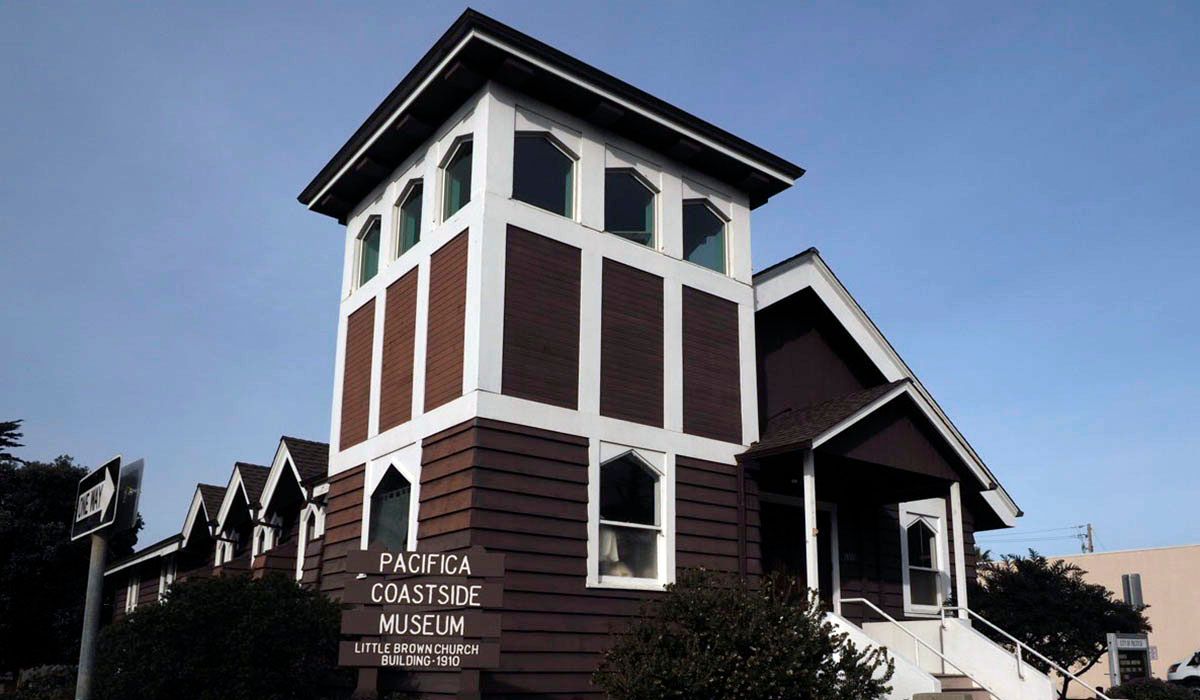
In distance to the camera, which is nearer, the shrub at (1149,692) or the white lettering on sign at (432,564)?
the white lettering on sign at (432,564)

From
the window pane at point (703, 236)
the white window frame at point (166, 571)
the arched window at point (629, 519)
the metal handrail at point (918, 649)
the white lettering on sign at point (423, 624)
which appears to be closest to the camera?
the white lettering on sign at point (423, 624)

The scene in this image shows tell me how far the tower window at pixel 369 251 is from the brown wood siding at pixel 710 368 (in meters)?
5.66

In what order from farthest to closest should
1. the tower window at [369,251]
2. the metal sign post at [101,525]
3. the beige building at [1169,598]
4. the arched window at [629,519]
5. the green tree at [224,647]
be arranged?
1. the beige building at [1169,598]
2. the tower window at [369,251]
3. the arched window at [629,519]
4. the green tree at [224,647]
5. the metal sign post at [101,525]

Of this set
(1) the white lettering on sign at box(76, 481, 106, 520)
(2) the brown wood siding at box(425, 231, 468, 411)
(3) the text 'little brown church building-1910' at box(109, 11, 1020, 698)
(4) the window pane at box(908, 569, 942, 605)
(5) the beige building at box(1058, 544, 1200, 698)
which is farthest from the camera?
(5) the beige building at box(1058, 544, 1200, 698)

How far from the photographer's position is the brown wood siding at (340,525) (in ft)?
57.4

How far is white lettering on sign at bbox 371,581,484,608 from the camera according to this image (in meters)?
11.7

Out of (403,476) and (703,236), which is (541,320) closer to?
(403,476)

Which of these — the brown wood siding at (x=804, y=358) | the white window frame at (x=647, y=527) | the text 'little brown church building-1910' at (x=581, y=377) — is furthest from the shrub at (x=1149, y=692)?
the white window frame at (x=647, y=527)

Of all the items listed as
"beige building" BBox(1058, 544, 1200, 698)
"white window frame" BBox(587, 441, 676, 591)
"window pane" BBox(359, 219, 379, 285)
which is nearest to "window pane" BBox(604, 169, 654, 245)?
"white window frame" BBox(587, 441, 676, 591)

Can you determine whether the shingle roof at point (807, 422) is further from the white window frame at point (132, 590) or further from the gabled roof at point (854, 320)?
the white window frame at point (132, 590)

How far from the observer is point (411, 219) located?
712 inches

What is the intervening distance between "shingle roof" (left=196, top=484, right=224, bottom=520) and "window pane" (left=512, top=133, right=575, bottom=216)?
1596 centimetres

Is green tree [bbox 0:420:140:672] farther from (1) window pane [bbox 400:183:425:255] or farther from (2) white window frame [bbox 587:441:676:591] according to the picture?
(2) white window frame [bbox 587:441:676:591]

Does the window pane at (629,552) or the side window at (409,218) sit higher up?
the side window at (409,218)
